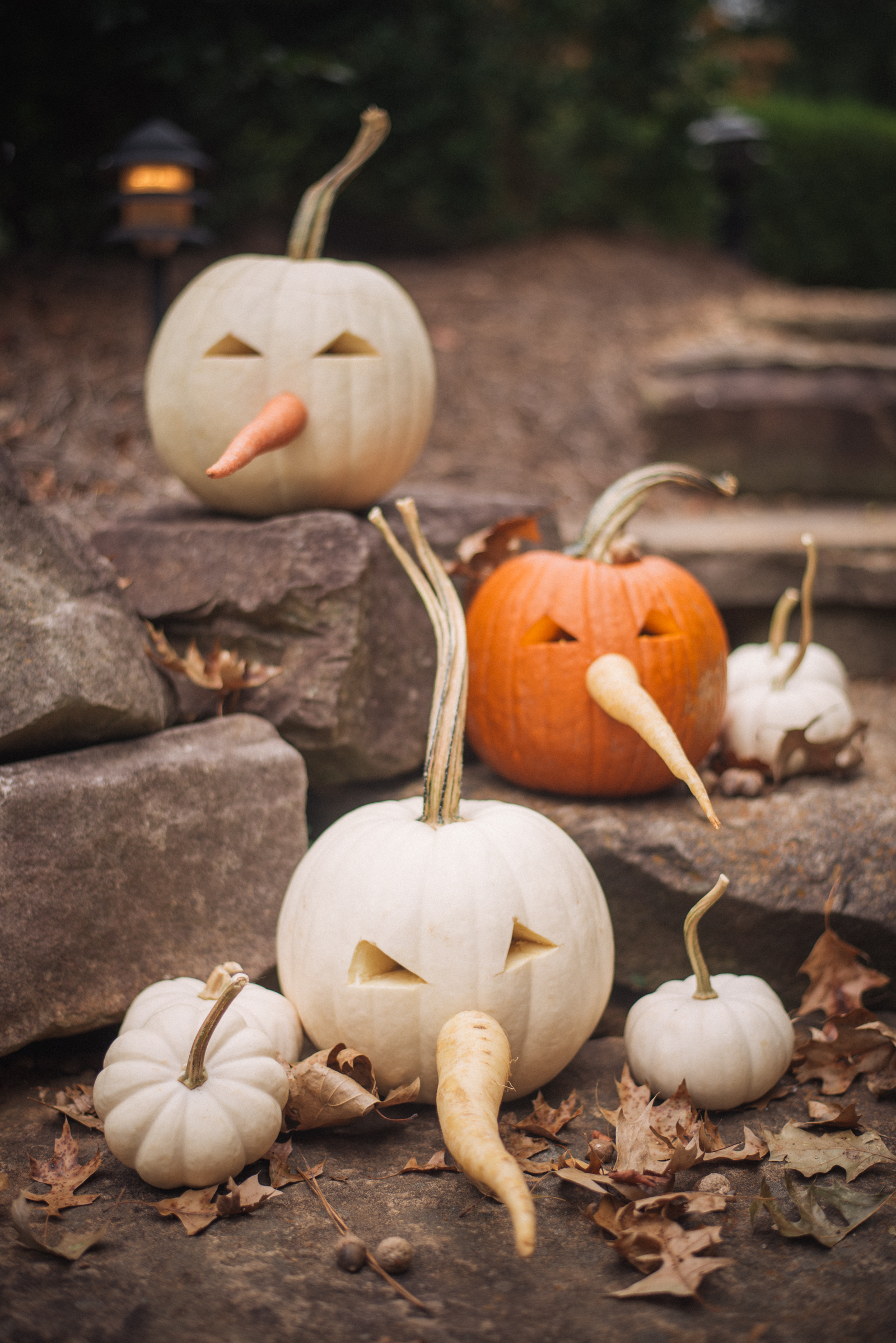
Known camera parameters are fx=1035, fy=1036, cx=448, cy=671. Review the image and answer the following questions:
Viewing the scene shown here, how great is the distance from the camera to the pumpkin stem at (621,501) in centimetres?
251

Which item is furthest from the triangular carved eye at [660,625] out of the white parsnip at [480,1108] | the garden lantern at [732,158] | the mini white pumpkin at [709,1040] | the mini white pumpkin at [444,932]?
the garden lantern at [732,158]

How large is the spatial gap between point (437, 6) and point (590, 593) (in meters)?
6.63

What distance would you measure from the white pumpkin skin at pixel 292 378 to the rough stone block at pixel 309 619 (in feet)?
0.36

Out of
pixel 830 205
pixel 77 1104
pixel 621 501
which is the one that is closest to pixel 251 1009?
pixel 77 1104

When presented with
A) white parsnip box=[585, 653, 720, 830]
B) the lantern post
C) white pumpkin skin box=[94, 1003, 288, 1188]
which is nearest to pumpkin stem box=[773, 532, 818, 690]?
white parsnip box=[585, 653, 720, 830]

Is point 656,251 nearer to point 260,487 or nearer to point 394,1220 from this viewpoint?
point 260,487

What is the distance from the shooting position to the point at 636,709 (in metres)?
2.21

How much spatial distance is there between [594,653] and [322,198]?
1380 millimetres

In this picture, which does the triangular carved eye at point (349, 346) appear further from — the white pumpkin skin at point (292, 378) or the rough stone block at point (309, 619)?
the rough stone block at point (309, 619)

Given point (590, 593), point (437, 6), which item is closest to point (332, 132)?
point (437, 6)

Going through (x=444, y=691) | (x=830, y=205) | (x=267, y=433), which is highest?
(x=830, y=205)

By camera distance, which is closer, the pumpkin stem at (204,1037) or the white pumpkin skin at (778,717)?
the pumpkin stem at (204,1037)

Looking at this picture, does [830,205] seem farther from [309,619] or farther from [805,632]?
[309,619]

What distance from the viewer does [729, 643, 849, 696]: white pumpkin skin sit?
293cm
